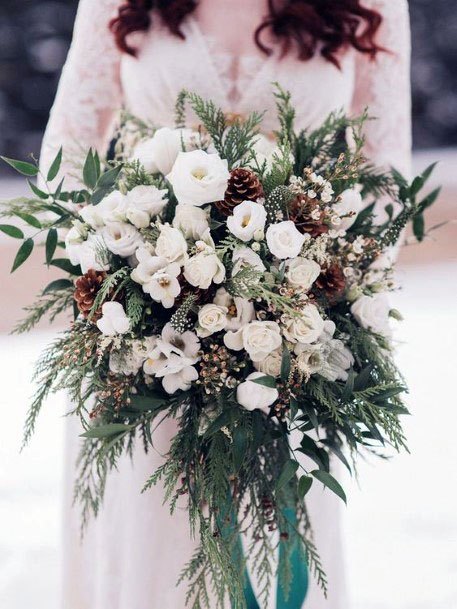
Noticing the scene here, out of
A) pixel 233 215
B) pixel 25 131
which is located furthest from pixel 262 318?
pixel 25 131

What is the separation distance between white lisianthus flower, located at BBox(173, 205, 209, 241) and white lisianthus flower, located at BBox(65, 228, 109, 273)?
10 cm

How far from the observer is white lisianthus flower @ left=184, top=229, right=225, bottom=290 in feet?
3.13

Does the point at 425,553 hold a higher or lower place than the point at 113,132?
lower

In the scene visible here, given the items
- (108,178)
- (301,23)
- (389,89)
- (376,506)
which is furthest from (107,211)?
(376,506)

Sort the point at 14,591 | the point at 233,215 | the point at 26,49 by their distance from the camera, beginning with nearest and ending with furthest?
1. the point at 233,215
2. the point at 14,591
3. the point at 26,49

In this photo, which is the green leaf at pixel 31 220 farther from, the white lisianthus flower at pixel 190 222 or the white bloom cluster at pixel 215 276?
the white lisianthus flower at pixel 190 222

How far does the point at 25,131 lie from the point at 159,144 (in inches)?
145

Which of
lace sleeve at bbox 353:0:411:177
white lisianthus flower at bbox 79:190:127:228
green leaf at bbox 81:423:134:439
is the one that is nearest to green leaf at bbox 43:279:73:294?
white lisianthus flower at bbox 79:190:127:228

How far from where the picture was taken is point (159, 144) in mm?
1089

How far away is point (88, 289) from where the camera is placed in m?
0.99

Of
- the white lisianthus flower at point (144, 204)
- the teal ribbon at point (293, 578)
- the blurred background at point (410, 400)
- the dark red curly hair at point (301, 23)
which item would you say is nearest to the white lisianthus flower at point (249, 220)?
the white lisianthus flower at point (144, 204)

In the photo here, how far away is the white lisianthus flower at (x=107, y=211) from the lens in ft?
3.32

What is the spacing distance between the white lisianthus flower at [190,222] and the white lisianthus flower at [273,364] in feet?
0.58

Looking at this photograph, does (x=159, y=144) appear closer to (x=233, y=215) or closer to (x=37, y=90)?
(x=233, y=215)
